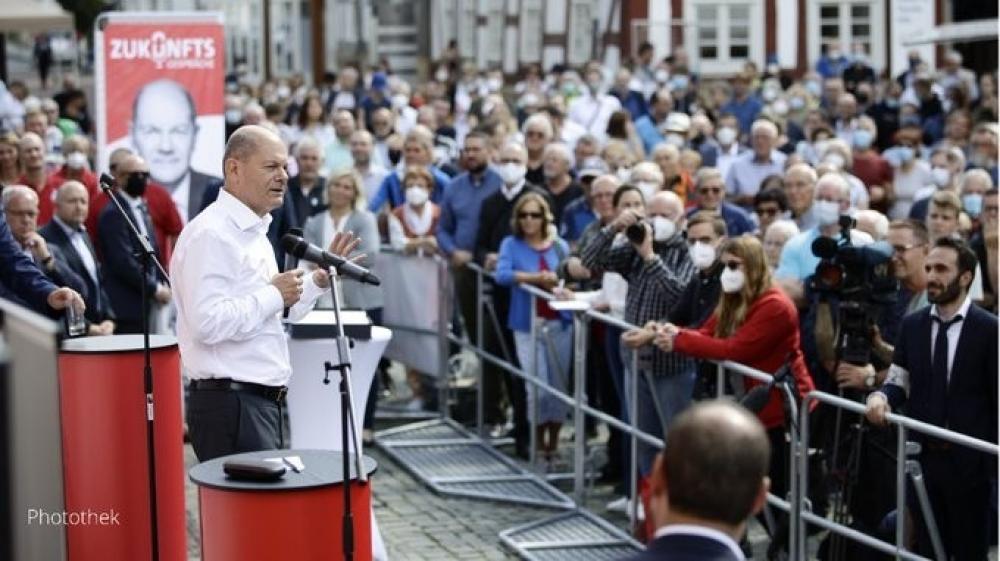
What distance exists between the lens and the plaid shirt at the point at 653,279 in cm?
1056

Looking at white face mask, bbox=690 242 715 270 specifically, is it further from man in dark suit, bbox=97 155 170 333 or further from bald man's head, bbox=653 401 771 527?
bald man's head, bbox=653 401 771 527

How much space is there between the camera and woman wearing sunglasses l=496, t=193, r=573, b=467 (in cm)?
1235

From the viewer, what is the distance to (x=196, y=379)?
7555mm

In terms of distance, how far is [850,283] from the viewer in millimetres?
9273

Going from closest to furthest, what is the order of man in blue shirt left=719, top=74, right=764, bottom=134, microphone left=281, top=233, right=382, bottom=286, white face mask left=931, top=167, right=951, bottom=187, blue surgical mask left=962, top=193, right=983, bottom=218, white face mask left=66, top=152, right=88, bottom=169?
microphone left=281, top=233, right=382, bottom=286 < blue surgical mask left=962, top=193, right=983, bottom=218 < white face mask left=66, top=152, right=88, bottom=169 < white face mask left=931, top=167, right=951, bottom=187 < man in blue shirt left=719, top=74, right=764, bottom=134

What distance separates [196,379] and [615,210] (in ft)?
16.8

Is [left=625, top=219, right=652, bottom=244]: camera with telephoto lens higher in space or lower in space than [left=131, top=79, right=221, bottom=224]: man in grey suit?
lower

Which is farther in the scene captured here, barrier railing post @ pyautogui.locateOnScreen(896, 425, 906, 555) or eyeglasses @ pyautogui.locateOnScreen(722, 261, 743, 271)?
eyeglasses @ pyautogui.locateOnScreen(722, 261, 743, 271)

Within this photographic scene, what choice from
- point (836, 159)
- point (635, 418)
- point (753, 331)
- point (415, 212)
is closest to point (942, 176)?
point (836, 159)

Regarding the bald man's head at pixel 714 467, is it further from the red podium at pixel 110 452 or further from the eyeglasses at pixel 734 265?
the eyeglasses at pixel 734 265

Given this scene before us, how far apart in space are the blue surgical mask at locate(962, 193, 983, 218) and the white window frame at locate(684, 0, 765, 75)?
29.9m

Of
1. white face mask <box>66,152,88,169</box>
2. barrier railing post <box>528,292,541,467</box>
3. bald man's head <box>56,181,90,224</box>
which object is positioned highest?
white face mask <box>66,152,88,169</box>

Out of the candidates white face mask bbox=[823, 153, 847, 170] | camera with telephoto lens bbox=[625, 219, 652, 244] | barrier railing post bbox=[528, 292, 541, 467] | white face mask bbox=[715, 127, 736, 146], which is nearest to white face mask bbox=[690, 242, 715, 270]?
camera with telephoto lens bbox=[625, 219, 652, 244]

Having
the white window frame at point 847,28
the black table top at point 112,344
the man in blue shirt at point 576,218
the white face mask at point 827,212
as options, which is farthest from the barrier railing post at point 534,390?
the white window frame at point 847,28
